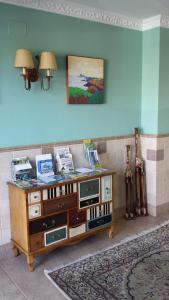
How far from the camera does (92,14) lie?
10.1ft

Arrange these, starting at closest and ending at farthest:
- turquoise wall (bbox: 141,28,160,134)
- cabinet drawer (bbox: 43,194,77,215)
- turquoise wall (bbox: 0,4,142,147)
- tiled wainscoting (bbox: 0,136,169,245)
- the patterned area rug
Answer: the patterned area rug
cabinet drawer (bbox: 43,194,77,215)
turquoise wall (bbox: 0,4,142,147)
tiled wainscoting (bbox: 0,136,169,245)
turquoise wall (bbox: 141,28,160,134)

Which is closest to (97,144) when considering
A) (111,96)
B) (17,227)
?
(111,96)

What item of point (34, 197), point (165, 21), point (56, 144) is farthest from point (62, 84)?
point (165, 21)

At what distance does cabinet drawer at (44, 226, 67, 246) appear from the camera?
99.9 inches

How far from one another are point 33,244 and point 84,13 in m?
2.32

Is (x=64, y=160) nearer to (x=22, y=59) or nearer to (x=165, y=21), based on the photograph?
(x=22, y=59)

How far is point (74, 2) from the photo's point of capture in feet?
9.41

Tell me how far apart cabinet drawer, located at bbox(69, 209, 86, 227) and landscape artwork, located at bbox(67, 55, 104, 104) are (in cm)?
112

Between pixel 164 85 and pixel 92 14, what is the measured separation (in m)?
1.20

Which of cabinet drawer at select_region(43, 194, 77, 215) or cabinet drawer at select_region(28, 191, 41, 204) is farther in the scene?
cabinet drawer at select_region(43, 194, 77, 215)

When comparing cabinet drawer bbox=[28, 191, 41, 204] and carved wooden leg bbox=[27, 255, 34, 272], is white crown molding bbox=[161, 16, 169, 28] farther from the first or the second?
carved wooden leg bbox=[27, 255, 34, 272]

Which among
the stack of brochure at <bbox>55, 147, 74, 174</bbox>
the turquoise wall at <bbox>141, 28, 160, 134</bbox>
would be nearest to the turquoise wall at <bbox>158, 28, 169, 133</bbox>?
the turquoise wall at <bbox>141, 28, 160, 134</bbox>

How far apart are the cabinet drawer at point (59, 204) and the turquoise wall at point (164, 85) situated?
5.04ft

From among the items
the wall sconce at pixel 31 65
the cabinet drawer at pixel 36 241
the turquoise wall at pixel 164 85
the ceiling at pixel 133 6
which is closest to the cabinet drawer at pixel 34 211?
the cabinet drawer at pixel 36 241
